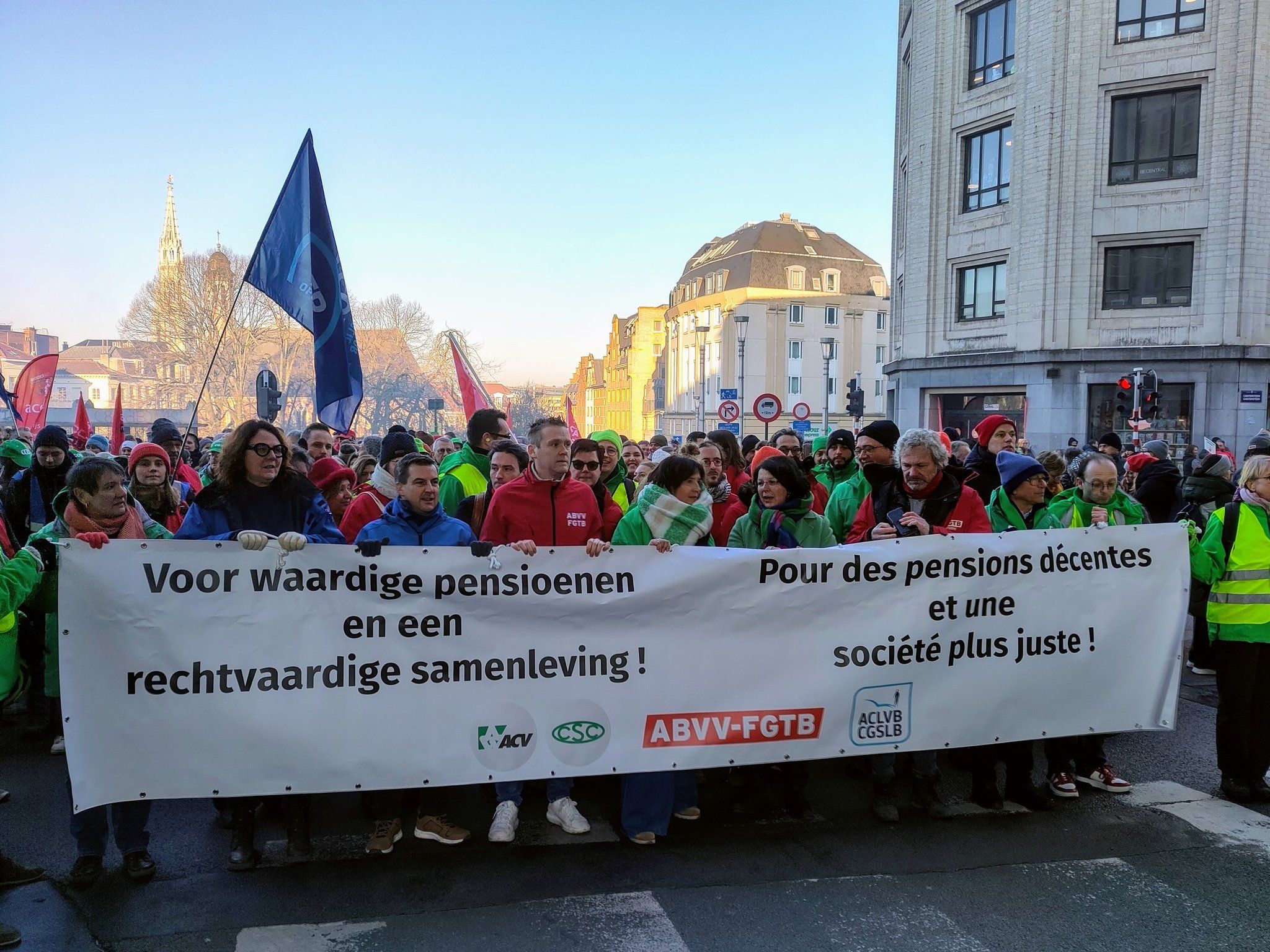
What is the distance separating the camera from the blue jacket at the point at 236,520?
177 inches

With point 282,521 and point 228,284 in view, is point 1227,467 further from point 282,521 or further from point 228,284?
point 228,284

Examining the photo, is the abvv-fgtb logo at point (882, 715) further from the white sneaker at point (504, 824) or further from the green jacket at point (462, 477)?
the green jacket at point (462, 477)

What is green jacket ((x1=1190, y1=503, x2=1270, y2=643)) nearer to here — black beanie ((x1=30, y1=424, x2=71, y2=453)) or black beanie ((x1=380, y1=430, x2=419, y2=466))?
black beanie ((x1=380, y1=430, x2=419, y2=466))

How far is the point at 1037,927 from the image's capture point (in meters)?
3.80

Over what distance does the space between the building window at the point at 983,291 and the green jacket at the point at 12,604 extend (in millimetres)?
25194

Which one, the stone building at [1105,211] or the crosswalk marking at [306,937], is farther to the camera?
the stone building at [1105,211]

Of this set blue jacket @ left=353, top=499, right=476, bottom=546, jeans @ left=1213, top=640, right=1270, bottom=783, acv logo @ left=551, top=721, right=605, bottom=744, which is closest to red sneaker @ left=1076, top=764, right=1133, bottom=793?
jeans @ left=1213, top=640, right=1270, bottom=783

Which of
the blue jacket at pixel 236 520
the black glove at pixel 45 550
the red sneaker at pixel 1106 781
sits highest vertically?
the blue jacket at pixel 236 520

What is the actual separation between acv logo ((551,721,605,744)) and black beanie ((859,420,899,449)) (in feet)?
8.05

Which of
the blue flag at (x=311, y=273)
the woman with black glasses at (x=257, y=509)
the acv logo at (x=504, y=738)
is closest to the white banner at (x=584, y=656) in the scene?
the acv logo at (x=504, y=738)

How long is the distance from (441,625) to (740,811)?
190cm

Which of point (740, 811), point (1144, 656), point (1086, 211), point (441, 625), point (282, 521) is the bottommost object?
point (740, 811)

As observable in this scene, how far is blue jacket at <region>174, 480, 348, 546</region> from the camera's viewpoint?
449cm

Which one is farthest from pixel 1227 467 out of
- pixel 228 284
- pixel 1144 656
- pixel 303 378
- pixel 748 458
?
pixel 303 378
